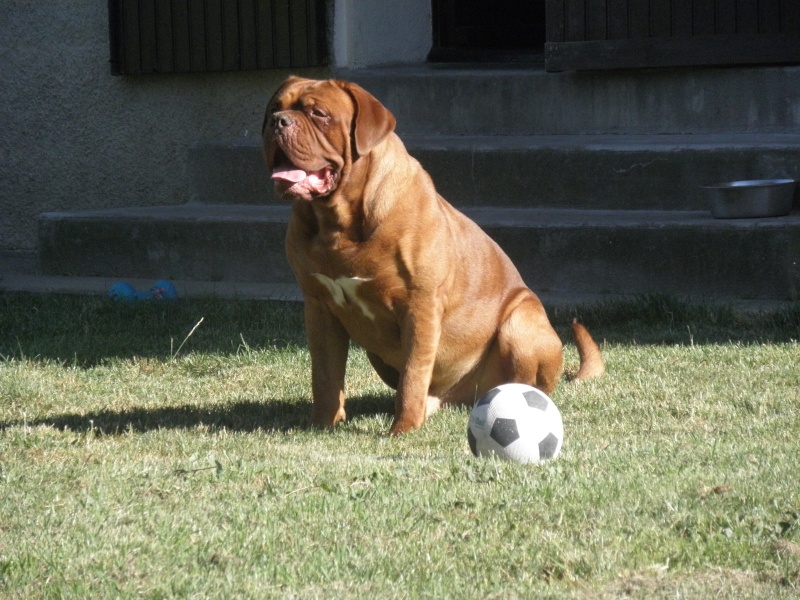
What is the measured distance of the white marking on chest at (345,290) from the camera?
4730 millimetres

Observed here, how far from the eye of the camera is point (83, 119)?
423 inches

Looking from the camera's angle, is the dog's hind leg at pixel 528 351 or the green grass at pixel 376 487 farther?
the dog's hind leg at pixel 528 351

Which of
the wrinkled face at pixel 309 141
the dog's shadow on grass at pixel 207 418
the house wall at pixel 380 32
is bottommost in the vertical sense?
the dog's shadow on grass at pixel 207 418

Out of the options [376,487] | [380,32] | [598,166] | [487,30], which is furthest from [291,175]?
[487,30]

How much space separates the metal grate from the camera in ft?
31.3

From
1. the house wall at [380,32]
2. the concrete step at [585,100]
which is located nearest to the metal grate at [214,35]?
the house wall at [380,32]

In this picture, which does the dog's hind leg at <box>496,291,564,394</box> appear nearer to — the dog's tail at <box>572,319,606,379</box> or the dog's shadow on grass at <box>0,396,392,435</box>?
the dog's tail at <box>572,319,606,379</box>

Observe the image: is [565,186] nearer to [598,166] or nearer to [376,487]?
[598,166]

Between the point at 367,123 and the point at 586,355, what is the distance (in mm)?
1680

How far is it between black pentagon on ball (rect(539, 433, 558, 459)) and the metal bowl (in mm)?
3737

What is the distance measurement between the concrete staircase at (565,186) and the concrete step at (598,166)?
10 millimetres

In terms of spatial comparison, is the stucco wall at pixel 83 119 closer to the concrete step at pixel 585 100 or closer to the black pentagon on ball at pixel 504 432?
the concrete step at pixel 585 100

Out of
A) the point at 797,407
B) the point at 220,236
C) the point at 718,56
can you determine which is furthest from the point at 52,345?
the point at 718,56

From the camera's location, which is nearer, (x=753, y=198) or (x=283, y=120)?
(x=283, y=120)
